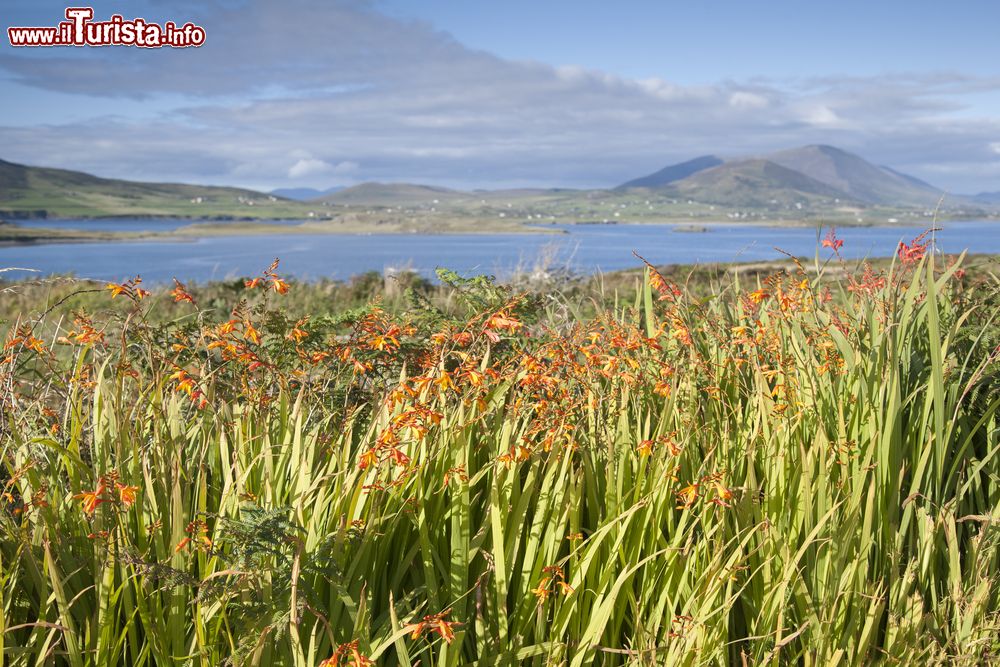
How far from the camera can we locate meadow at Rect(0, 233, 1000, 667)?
2.07 metres

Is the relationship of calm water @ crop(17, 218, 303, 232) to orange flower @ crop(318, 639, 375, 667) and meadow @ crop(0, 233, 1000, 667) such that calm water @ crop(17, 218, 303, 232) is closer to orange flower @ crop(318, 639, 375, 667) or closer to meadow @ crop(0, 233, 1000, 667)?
meadow @ crop(0, 233, 1000, 667)

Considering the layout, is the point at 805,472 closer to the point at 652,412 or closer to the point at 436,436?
the point at 652,412

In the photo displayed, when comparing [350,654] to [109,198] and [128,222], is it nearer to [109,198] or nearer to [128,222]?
[128,222]

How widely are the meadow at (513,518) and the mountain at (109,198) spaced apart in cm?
10169

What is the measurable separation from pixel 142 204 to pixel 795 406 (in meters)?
129

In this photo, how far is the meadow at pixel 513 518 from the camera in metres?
2.07

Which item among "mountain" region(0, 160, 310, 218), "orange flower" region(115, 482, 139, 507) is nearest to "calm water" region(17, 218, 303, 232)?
"mountain" region(0, 160, 310, 218)

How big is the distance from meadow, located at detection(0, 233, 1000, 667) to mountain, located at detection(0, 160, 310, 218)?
102m

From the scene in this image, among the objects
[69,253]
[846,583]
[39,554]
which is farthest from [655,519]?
[69,253]

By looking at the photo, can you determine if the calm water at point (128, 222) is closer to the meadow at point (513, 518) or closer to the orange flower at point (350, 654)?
the meadow at point (513, 518)

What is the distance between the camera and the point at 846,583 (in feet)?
7.87

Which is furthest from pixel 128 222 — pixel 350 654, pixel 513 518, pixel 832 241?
pixel 350 654

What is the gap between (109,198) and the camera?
124875 millimetres

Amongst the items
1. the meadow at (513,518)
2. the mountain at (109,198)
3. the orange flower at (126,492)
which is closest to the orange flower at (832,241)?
the meadow at (513,518)
